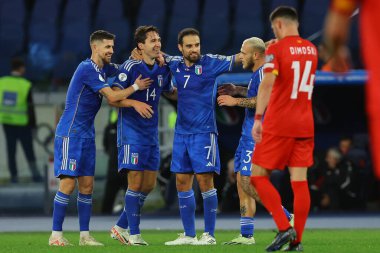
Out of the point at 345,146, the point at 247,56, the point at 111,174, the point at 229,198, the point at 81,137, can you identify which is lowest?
the point at 229,198

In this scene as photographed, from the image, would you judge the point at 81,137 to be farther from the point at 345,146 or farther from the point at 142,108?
the point at 345,146

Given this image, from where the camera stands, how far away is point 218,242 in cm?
1147

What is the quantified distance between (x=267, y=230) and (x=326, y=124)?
4.94 metres

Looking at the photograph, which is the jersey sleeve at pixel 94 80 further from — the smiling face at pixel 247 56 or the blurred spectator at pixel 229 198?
the blurred spectator at pixel 229 198

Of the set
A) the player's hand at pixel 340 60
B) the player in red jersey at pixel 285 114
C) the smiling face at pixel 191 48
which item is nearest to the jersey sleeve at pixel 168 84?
the smiling face at pixel 191 48

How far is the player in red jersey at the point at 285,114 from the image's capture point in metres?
8.85

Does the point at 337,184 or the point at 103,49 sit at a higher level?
the point at 103,49

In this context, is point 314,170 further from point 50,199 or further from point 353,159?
point 50,199

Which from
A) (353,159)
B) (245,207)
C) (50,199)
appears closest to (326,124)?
(353,159)

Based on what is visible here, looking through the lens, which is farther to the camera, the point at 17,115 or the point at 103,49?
the point at 17,115

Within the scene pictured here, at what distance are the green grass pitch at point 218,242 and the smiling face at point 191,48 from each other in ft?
5.57

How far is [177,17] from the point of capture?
19.0 metres

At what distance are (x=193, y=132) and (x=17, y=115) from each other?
870 centimetres

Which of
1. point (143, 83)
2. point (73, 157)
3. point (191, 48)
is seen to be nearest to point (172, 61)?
point (191, 48)
